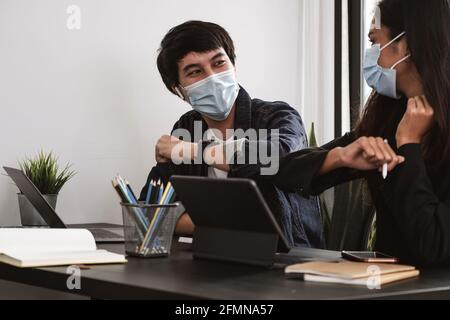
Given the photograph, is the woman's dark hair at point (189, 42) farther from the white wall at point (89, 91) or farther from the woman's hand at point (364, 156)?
the woman's hand at point (364, 156)

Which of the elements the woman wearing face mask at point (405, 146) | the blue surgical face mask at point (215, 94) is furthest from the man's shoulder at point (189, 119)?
the woman wearing face mask at point (405, 146)

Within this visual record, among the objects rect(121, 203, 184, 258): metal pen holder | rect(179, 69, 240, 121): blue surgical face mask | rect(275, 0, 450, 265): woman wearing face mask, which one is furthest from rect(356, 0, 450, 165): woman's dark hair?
rect(179, 69, 240, 121): blue surgical face mask

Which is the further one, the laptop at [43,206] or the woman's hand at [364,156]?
the laptop at [43,206]

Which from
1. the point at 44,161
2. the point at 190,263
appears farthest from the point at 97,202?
the point at 190,263

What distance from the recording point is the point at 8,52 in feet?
7.39

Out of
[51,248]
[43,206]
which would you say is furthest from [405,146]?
[43,206]

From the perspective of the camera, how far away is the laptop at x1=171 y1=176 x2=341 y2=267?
1.14 meters

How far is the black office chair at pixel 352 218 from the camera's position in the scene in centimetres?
179

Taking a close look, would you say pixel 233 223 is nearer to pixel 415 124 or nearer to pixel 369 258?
pixel 369 258

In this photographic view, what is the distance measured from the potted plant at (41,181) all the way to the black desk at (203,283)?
91 centimetres

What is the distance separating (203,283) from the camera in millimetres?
985

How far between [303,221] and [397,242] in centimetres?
55

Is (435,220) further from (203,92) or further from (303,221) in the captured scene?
(203,92)

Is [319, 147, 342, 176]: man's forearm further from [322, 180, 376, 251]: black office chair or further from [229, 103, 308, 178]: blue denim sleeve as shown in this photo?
[322, 180, 376, 251]: black office chair
